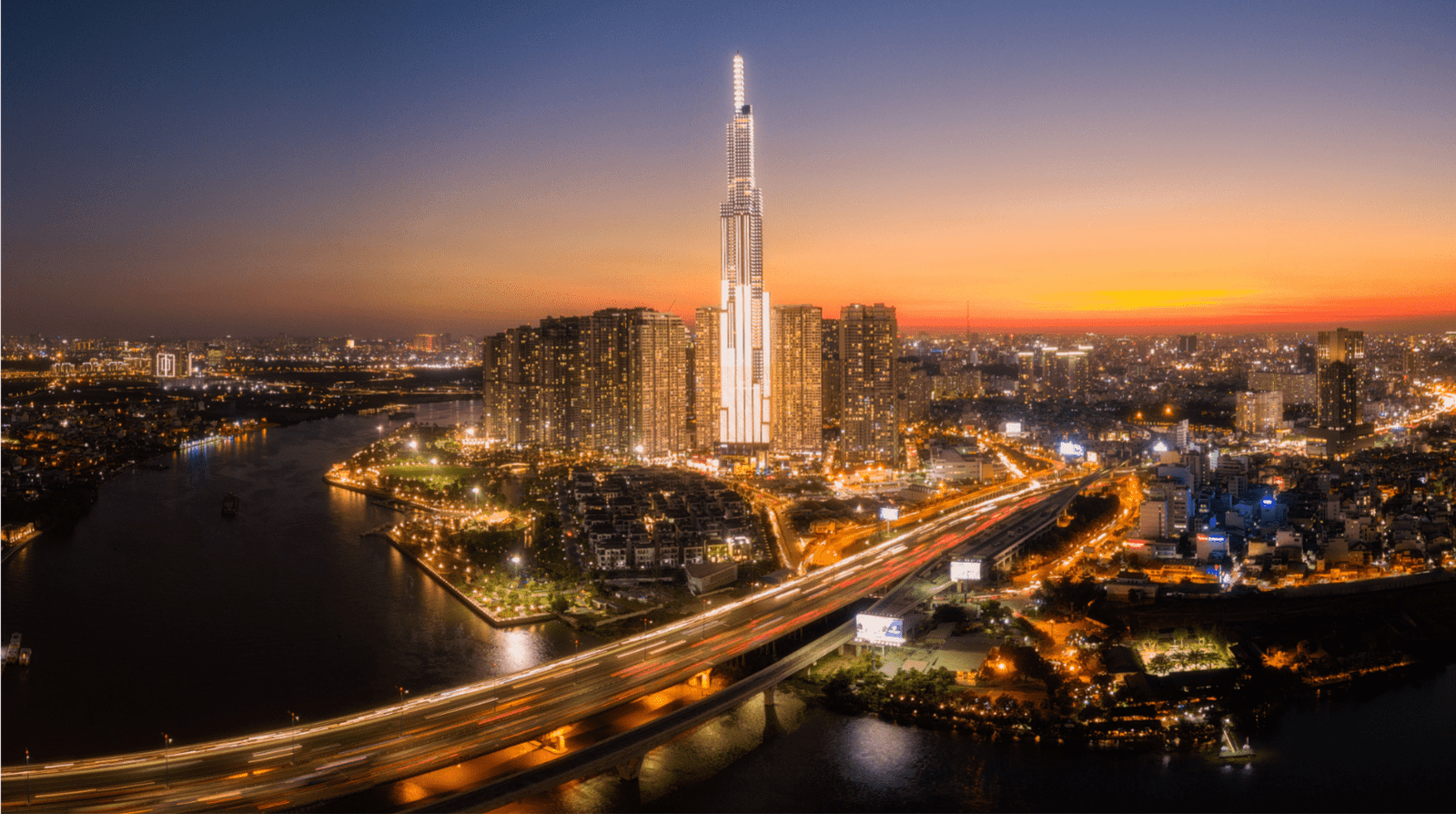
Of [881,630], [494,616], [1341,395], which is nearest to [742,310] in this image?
[494,616]

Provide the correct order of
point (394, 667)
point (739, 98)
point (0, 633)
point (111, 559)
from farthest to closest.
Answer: point (739, 98), point (111, 559), point (0, 633), point (394, 667)

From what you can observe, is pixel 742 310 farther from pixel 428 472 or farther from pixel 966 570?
pixel 966 570

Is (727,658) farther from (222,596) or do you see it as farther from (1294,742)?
(222,596)

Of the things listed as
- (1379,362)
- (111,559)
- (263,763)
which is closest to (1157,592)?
(263,763)

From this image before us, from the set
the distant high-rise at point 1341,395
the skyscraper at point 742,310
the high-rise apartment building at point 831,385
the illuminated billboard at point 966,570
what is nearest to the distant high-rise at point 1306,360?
the distant high-rise at point 1341,395

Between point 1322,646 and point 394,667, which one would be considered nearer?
point 394,667

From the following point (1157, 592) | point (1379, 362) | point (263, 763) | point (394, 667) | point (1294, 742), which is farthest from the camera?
point (1379, 362)
